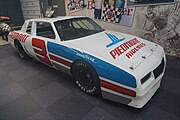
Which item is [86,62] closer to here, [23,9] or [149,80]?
[149,80]

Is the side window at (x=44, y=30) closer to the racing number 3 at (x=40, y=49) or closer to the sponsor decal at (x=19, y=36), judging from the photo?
the racing number 3 at (x=40, y=49)

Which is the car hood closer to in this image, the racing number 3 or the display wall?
the racing number 3

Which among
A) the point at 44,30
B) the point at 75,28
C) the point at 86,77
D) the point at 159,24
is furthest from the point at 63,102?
the point at 159,24

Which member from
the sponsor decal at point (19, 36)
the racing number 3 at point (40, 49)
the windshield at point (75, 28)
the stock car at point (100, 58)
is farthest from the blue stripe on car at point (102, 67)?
the sponsor decal at point (19, 36)

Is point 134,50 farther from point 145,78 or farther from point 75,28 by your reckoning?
point 75,28

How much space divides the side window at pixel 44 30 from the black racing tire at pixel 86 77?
70 cm

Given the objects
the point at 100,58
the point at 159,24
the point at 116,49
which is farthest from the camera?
the point at 159,24

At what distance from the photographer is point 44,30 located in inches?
95.3

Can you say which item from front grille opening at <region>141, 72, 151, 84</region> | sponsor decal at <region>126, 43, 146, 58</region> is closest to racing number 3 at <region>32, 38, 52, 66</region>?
sponsor decal at <region>126, 43, 146, 58</region>

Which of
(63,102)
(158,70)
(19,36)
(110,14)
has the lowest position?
(63,102)

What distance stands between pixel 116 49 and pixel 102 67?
1.21 ft

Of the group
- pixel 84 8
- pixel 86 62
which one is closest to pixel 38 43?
pixel 86 62

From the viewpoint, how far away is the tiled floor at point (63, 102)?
5.09 ft

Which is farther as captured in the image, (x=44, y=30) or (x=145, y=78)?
(x=44, y=30)
